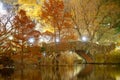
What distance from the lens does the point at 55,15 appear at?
42062mm

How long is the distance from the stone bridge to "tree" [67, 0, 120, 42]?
8.93 ft

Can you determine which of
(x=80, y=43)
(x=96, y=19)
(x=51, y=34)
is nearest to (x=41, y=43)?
(x=51, y=34)

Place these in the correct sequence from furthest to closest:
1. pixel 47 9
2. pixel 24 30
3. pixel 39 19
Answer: pixel 39 19 < pixel 47 9 < pixel 24 30

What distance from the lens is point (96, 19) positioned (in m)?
46.1

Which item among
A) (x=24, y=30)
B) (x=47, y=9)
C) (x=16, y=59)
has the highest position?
(x=47, y=9)

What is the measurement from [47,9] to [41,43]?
3863mm

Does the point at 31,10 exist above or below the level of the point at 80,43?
above

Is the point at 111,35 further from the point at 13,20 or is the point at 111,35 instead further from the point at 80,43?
the point at 13,20

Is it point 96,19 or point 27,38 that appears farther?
point 96,19

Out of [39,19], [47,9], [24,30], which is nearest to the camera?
[24,30]

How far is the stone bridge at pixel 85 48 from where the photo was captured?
4284cm

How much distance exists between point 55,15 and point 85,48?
5293 mm

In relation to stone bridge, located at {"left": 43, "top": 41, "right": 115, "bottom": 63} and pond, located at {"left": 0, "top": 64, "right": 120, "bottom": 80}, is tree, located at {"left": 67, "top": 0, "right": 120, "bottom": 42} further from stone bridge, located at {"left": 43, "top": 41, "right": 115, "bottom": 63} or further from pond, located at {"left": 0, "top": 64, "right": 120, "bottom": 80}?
pond, located at {"left": 0, "top": 64, "right": 120, "bottom": 80}

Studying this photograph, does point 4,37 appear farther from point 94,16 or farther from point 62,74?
point 94,16
